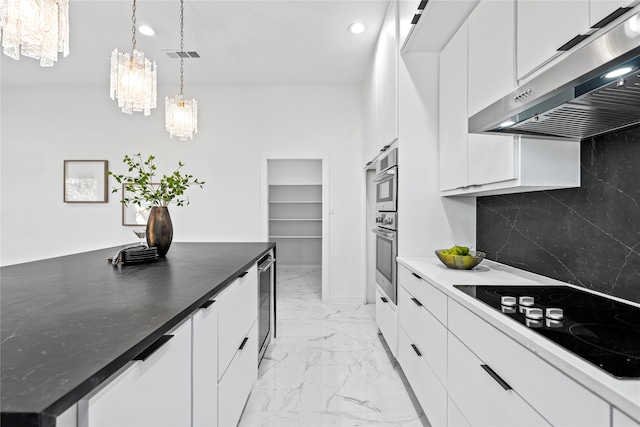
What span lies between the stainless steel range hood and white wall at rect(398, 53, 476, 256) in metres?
0.91

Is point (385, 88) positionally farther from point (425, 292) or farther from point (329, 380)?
point (329, 380)

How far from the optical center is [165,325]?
805mm

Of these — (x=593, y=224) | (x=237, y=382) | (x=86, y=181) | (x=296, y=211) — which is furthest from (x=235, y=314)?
(x=296, y=211)

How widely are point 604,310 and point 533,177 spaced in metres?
0.58

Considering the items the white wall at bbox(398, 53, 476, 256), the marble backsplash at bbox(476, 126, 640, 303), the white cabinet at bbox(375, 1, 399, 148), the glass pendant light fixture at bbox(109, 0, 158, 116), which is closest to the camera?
the marble backsplash at bbox(476, 126, 640, 303)

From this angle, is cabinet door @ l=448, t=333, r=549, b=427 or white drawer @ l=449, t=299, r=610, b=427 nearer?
white drawer @ l=449, t=299, r=610, b=427

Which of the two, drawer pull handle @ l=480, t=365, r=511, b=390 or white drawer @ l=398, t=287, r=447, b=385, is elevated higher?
drawer pull handle @ l=480, t=365, r=511, b=390

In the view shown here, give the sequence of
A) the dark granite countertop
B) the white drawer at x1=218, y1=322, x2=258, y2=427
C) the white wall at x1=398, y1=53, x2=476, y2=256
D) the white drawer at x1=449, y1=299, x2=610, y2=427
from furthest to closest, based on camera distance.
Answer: the white wall at x1=398, y1=53, x2=476, y2=256
the white drawer at x1=218, y1=322, x2=258, y2=427
the white drawer at x1=449, y1=299, x2=610, y2=427
the dark granite countertop

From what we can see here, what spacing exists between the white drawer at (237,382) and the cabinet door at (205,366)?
9 cm

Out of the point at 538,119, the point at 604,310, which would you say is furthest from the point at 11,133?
the point at 604,310

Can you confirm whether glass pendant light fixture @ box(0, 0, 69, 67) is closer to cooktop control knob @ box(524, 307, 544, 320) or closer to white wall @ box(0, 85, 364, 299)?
cooktop control knob @ box(524, 307, 544, 320)

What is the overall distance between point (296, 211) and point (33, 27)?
5078mm

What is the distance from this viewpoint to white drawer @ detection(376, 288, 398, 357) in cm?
Answer: 238

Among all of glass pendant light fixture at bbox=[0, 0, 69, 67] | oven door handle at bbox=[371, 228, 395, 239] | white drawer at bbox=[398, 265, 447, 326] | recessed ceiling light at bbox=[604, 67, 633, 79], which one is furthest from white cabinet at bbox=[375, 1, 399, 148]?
glass pendant light fixture at bbox=[0, 0, 69, 67]
